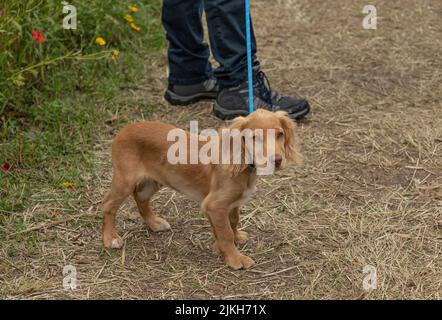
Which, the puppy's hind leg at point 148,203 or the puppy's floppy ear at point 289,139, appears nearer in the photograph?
the puppy's floppy ear at point 289,139

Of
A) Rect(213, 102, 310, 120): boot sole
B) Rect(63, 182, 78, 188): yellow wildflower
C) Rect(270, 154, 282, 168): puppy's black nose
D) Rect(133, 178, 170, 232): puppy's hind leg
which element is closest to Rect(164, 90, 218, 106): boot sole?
Rect(213, 102, 310, 120): boot sole

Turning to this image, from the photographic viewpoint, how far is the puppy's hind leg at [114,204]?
10.7ft

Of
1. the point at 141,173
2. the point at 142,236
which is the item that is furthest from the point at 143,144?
the point at 142,236

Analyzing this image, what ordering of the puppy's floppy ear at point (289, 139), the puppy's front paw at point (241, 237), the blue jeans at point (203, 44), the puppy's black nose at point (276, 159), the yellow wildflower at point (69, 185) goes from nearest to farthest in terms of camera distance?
the puppy's black nose at point (276, 159) → the puppy's floppy ear at point (289, 139) → the puppy's front paw at point (241, 237) → the yellow wildflower at point (69, 185) → the blue jeans at point (203, 44)

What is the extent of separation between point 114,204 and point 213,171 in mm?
519

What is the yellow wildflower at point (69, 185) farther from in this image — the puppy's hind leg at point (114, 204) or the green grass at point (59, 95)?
the puppy's hind leg at point (114, 204)

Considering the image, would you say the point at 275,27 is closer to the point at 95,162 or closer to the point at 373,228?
the point at 95,162

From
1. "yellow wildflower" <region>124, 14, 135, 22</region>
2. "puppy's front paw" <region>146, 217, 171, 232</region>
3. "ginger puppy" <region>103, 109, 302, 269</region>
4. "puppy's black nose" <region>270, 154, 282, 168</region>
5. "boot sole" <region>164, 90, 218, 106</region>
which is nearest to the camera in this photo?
"puppy's black nose" <region>270, 154, 282, 168</region>

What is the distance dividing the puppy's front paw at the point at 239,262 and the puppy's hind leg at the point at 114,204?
21.5 inches

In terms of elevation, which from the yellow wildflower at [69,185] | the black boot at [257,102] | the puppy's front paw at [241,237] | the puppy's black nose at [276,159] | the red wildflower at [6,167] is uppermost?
the puppy's black nose at [276,159]

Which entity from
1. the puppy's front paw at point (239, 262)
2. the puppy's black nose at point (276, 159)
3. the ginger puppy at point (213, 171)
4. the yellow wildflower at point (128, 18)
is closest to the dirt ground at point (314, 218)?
the puppy's front paw at point (239, 262)

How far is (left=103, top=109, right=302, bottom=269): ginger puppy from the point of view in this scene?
290 centimetres

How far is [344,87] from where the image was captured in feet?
16.5

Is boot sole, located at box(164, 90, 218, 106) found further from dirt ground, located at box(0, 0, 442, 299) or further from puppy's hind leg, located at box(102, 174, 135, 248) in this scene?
puppy's hind leg, located at box(102, 174, 135, 248)
